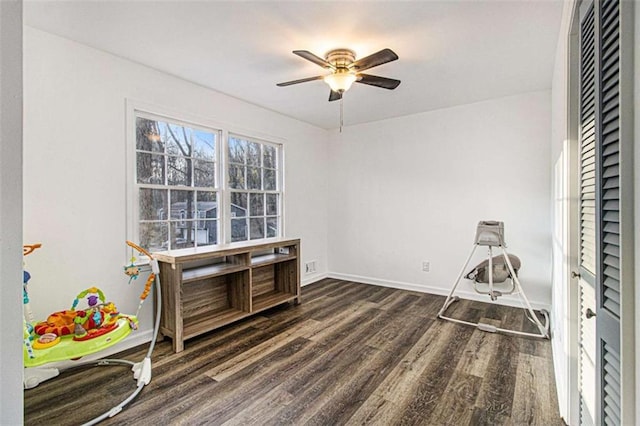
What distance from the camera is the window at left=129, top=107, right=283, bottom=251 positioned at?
3041 mm

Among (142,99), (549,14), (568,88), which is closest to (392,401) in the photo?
(568,88)

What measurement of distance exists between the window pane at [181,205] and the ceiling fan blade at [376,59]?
221 centimetres

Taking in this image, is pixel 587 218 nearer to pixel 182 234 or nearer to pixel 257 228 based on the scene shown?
pixel 182 234

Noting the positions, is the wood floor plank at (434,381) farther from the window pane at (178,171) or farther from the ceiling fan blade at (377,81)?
the window pane at (178,171)

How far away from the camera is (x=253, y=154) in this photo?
4258mm

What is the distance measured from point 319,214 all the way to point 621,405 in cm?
469

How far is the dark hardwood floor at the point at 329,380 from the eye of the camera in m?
1.93

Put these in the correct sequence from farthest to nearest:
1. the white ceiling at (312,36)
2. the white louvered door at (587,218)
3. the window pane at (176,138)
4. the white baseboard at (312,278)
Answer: the white baseboard at (312,278)
the window pane at (176,138)
the white ceiling at (312,36)
the white louvered door at (587,218)

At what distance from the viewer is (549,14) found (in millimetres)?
2193

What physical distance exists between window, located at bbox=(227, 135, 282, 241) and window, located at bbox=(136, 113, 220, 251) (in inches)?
11.0

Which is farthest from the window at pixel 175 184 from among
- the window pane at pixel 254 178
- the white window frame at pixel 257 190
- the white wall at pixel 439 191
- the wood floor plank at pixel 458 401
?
the wood floor plank at pixel 458 401

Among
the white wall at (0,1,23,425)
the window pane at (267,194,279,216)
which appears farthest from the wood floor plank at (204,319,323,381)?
the white wall at (0,1,23,425)

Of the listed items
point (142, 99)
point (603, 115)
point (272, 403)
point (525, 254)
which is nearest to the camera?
point (603, 115)

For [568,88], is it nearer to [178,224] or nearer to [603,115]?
[603,115]
